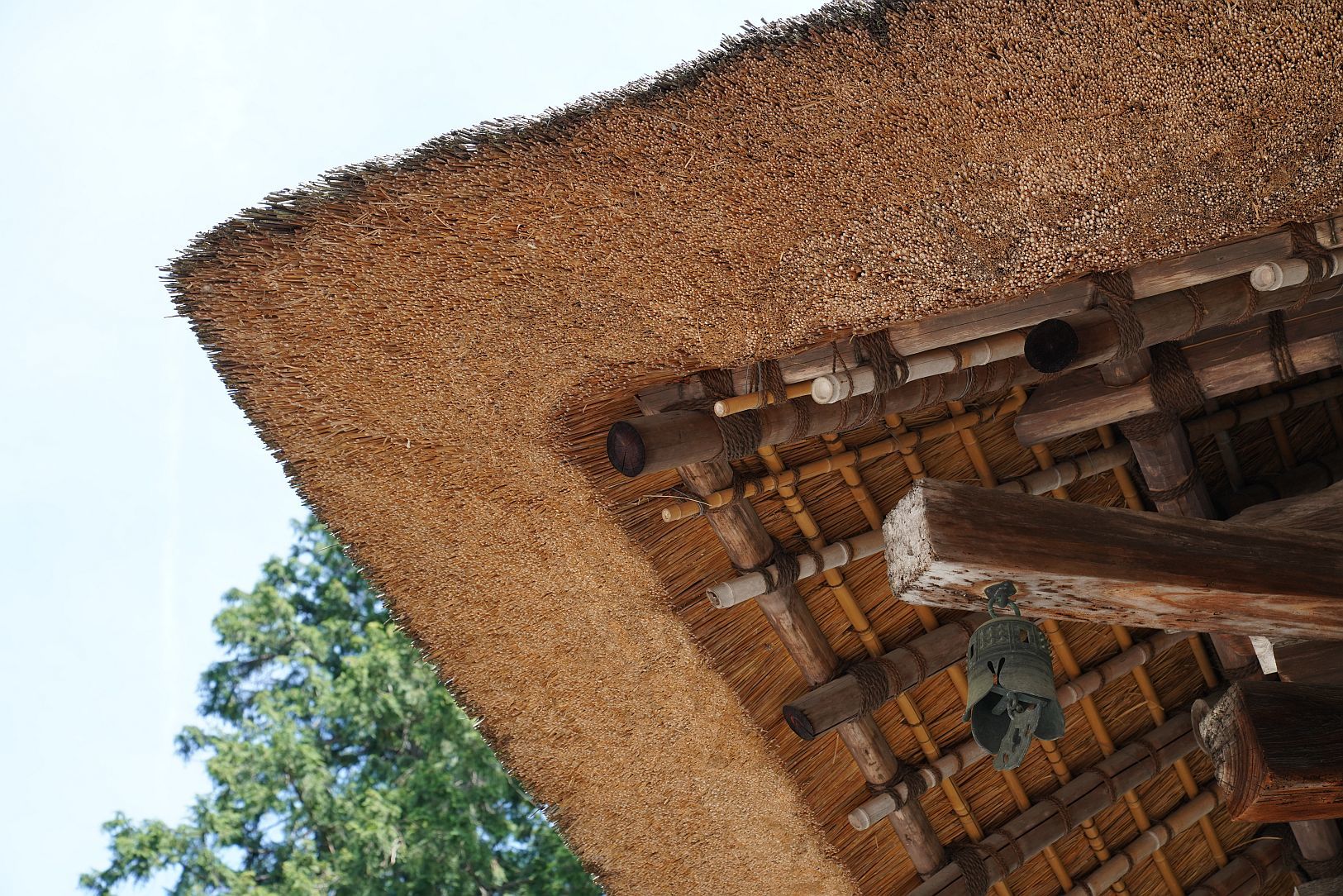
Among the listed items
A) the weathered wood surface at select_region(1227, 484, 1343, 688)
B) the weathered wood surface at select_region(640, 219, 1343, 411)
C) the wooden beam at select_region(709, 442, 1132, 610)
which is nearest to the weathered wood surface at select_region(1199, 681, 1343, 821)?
the weathered wood surface at select_region(1227, 484, 1343, 688)

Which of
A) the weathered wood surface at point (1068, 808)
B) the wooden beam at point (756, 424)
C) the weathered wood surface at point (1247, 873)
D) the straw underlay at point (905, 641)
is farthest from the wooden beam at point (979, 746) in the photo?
the wooden beam at point (756, 424)

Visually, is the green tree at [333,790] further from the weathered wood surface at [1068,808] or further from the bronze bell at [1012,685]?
the bronze bell at [1012,685]

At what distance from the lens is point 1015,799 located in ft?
10.5

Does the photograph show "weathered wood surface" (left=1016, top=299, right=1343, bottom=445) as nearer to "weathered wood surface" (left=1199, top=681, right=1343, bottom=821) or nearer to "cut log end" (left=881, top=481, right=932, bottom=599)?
"weathered wood surface" (left=1199, top=681, right=1343, bottom=821)

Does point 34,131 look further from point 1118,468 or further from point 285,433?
point 1118,468

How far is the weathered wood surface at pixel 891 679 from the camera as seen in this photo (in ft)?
Answer: 8.38

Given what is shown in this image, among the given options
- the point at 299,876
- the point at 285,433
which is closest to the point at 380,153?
the point at 285,433

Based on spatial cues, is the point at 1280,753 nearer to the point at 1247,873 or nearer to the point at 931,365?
the point at 931,365

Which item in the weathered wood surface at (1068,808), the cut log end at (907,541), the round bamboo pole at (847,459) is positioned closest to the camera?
the cut log end at (907,541)

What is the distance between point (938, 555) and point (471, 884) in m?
6.67

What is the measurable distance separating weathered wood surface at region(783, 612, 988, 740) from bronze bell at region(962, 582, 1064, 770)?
24.0 inches

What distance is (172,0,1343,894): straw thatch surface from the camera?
70.7 inches

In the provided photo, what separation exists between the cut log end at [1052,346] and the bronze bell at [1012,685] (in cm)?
52

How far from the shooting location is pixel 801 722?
2537 mm
